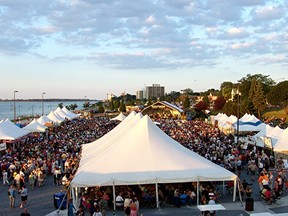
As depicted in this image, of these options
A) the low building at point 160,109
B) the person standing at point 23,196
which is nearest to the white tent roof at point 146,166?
the person standing at point 23,196

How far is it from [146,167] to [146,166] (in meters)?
0.06

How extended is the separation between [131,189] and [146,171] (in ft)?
3.99

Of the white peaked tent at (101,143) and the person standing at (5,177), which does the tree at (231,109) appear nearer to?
the white peaked tent at (101,143)

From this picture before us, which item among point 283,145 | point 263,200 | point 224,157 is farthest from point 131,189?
point 283,145

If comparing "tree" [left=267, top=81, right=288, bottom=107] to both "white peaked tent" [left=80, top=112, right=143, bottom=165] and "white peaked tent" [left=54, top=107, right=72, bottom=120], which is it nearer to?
"white peaked tent" [left=54, top=107, right=72, bottom=120]

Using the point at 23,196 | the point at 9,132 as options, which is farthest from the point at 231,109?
the point at 23,196

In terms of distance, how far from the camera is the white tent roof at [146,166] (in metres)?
13.9

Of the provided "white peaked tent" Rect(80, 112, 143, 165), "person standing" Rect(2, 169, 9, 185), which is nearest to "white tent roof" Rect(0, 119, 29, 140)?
"white peaked tent" Rect(80, 112, 143, 165)

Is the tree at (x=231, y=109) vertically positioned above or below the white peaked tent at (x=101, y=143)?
above

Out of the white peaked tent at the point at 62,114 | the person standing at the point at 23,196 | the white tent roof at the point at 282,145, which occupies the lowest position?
the person standing at the point at 23,196

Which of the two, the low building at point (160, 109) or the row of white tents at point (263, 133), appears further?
the low building at point (160, 109)

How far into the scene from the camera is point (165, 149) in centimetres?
1549

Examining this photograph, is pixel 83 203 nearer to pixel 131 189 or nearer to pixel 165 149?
pixel 131 189

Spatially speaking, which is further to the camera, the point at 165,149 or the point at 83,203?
the point at 165,149
